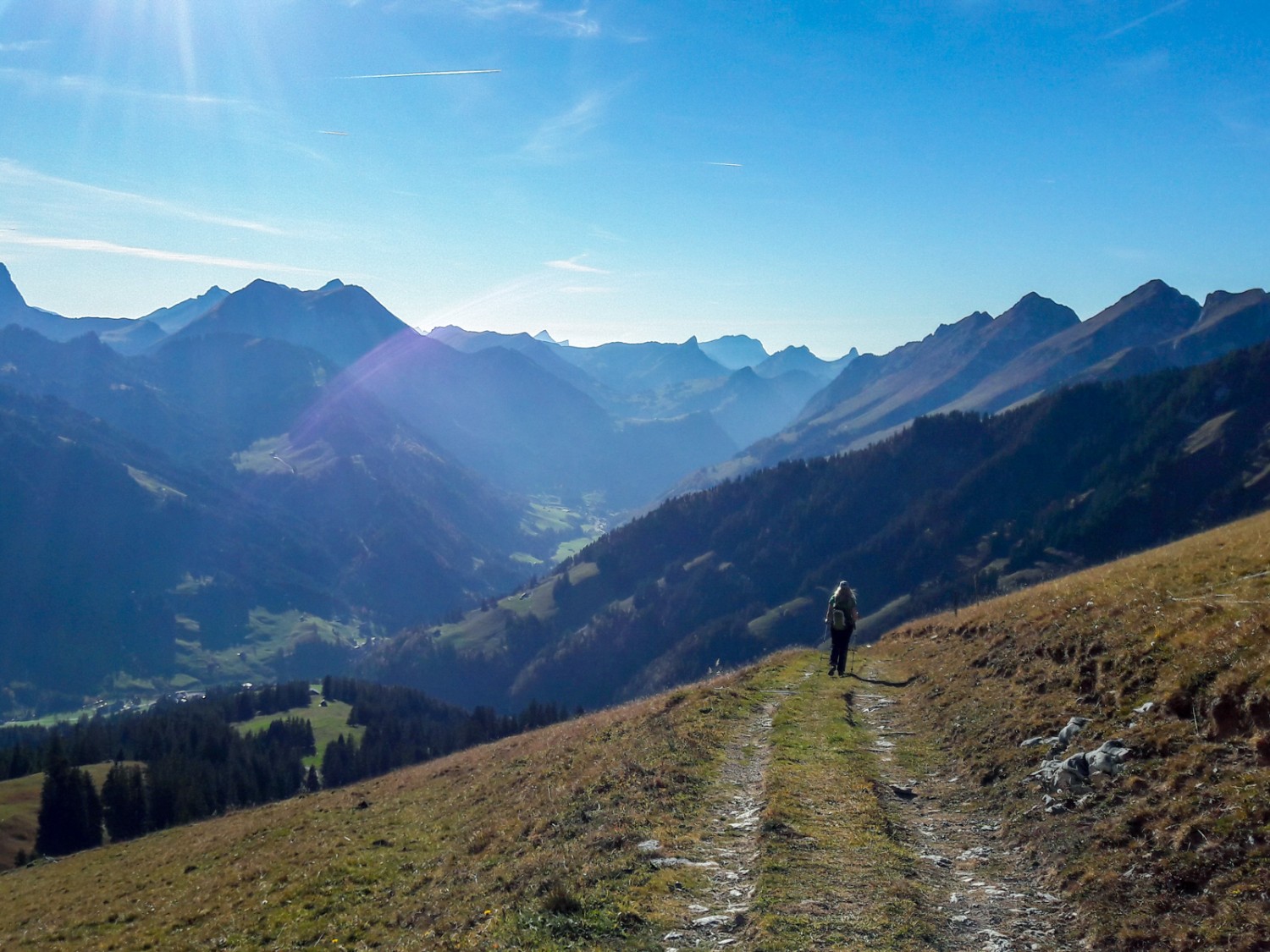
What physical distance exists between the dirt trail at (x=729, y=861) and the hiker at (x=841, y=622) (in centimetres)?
1269

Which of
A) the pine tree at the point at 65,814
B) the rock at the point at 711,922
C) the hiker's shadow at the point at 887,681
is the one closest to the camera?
the rock at the point at 711,922

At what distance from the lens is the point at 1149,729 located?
14.6 metres

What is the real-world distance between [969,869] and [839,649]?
20931mm

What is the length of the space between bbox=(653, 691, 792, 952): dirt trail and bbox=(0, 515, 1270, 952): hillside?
0.26 ft

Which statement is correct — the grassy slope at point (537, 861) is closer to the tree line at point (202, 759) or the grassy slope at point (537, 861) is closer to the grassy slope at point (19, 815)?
the tree line at point (202, 759)

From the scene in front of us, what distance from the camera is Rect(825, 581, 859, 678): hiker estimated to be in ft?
111

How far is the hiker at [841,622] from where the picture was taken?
111 feet

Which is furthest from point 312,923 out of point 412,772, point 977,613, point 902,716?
point 977,613

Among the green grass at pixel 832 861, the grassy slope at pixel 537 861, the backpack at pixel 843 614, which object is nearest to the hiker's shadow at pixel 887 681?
the grassy slope at pixel 537 861

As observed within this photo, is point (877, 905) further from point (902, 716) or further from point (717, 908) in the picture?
point (902, 716)

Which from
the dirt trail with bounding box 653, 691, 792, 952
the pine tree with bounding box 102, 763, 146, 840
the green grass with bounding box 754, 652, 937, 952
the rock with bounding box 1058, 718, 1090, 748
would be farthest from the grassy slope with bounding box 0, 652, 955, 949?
the pine tree with bounding box 102, 763, 146, 840

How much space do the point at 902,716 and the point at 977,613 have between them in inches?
386

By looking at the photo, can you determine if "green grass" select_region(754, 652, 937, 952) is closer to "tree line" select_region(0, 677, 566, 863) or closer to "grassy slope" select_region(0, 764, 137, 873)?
"tree line" select_region(0, 677, 566, 863)

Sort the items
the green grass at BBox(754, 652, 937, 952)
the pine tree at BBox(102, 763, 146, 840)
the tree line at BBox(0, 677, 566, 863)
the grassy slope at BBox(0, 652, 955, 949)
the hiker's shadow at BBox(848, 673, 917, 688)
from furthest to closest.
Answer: the pine tree at BBox(102, 763, 146, 840) < the tree line at BBox(0, 677, 566, 863) < the hiker's shadow at BBox(848, 673, 917, 688) < the grassy slope at BBox(0, 652, 955, 949) < the green grass at BBox(754, 652, 937, 952)
